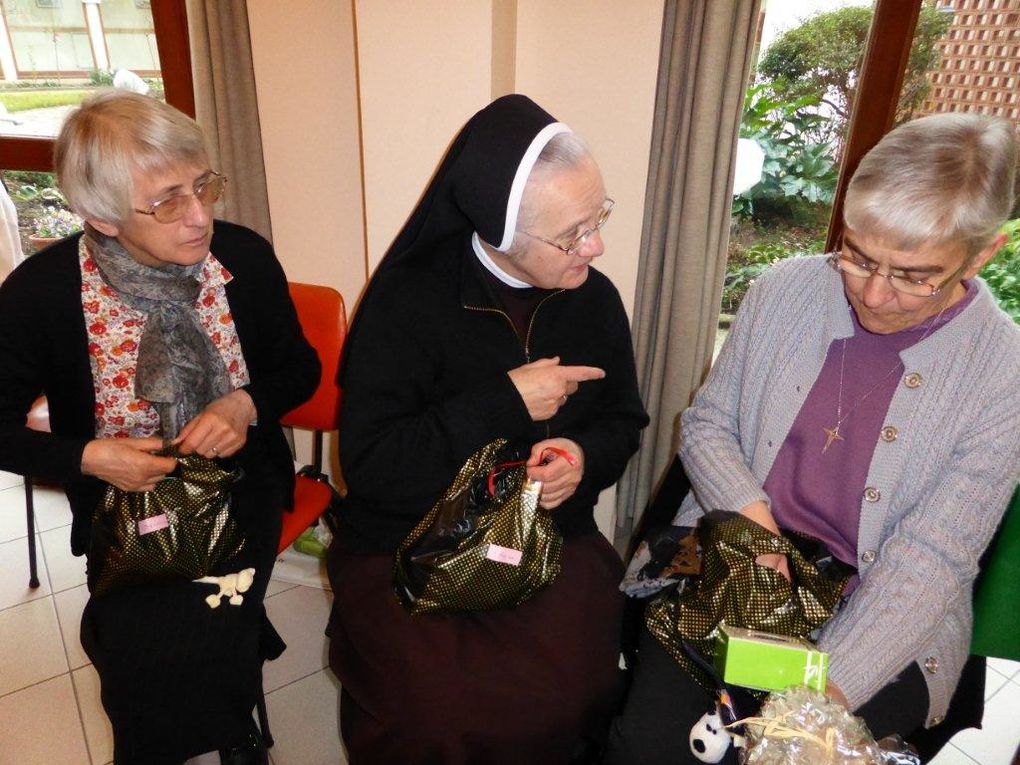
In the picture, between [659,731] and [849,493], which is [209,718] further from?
[849,493]

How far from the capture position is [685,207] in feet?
7.53

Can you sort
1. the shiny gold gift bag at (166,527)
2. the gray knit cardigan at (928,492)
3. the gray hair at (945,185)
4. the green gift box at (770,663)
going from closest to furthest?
the green gift box at (770,663) < the gray hair at (945,185) < the gray knit cardigan at (928,492) < the shiny gold gift bag at (166,527)

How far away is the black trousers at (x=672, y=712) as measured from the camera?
49.4 inches

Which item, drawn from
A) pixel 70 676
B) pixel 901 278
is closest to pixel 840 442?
pixel 901 278

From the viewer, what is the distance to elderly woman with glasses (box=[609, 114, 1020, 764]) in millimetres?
1158

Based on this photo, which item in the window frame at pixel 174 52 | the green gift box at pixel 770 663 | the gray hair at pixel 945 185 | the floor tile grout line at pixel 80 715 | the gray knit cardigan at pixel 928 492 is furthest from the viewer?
the window frame at pixel 174 52

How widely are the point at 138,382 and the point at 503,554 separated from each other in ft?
3.07

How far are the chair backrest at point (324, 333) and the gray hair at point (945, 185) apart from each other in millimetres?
1456

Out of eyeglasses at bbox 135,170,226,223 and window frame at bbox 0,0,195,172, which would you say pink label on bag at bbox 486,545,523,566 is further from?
window frame at bbox 0,0,195,172

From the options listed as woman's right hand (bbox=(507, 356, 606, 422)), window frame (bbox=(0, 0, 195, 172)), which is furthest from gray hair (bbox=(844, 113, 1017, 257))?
window frame (bbox=(0, 0, 195, 172))

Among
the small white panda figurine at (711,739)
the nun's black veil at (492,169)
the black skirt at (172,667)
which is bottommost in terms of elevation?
the black skirt at (172,667)

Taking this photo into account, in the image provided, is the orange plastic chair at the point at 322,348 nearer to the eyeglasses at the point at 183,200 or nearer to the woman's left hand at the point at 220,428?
the woman's left hand at the point at 220,428

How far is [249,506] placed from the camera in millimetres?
1788

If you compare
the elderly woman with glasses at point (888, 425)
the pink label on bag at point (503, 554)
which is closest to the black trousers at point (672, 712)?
the elderly woman with glasses at point (888, 425)
